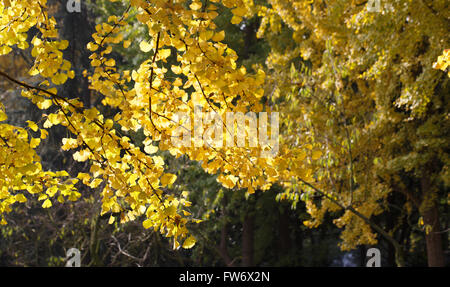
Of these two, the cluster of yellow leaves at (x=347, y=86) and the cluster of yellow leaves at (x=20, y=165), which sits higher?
the cluster of yellow leaves at (x=347, y=86)

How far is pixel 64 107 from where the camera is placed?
7.80ft

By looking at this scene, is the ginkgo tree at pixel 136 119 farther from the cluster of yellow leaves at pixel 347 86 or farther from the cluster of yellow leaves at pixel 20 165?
the cluster of yellow leaves at pixel 347 86

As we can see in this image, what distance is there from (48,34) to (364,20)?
3466mm

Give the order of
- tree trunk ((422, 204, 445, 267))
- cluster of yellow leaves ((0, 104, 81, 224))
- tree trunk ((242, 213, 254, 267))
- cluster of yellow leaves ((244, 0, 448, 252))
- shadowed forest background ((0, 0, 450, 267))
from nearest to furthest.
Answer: cluster of yellow leaves ((0, 104, 81, 224))
cluster of yellow leaves ((244, 0, 448, 252))
shadowed forest background ((0, 0, 450, 267))
tree trunk ((422, 204, 445, 267))
tree trunk ((242, 213, 254, 267))

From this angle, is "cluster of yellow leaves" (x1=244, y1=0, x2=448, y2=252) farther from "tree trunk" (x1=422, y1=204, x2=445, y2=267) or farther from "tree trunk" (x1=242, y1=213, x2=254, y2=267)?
"tree trunk" (x1=242, y1=213, x2=254, y2=267)

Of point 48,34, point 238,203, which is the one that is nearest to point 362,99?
point 238,203

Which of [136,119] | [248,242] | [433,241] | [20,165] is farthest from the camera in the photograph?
[248,242]

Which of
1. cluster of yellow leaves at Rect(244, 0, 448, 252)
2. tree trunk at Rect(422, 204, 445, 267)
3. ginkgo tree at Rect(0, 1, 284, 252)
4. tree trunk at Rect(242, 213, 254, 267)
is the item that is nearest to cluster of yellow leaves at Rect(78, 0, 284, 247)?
ginkgo tree at Rect(0, 1, 284, 252)

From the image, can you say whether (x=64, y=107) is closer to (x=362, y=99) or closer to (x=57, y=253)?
(x=362, y=99)

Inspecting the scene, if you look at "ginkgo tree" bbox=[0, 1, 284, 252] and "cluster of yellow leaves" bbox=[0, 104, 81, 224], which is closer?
"ginkgo tree" bbox=[0, 1, 284, 252]

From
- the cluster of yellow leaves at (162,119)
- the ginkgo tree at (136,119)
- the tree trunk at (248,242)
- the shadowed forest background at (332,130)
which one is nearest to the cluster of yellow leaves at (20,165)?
the ginkgo tree at (136,119)

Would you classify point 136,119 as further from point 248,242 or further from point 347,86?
A: point 248,242

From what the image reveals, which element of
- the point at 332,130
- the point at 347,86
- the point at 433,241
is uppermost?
the point at 347,86

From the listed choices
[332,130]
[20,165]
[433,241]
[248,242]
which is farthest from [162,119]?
[248,242]
